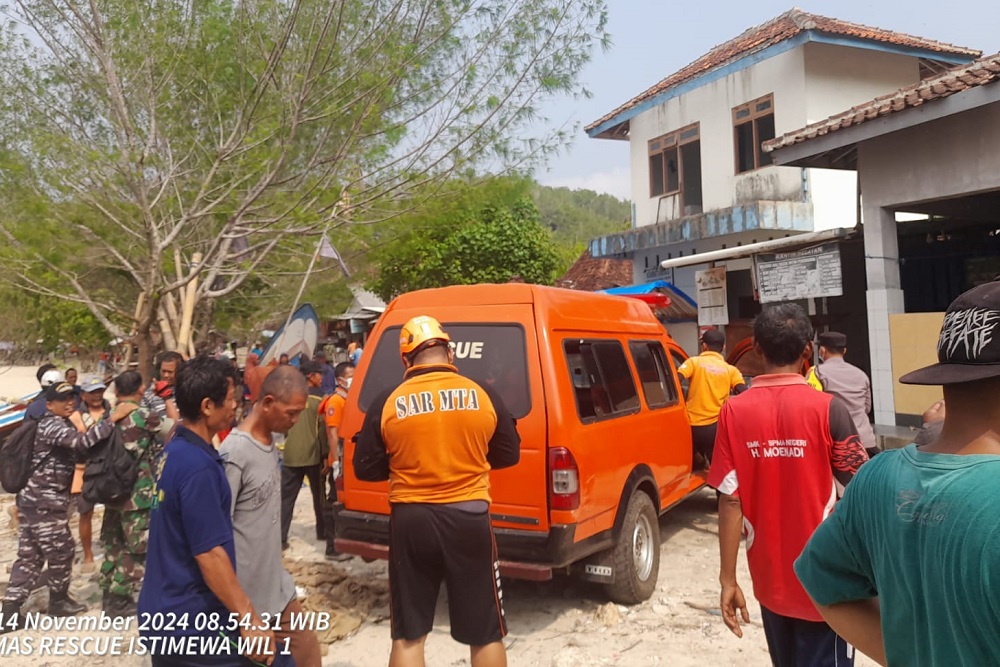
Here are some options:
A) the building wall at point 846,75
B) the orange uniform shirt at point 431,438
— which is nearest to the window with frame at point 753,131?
the building wall at point 846,75

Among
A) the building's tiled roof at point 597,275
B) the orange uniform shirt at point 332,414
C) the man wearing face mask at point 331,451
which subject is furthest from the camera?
the building's tiled roof at point 597,275

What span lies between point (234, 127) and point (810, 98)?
10.4 metres

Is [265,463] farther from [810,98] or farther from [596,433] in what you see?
[810,98]

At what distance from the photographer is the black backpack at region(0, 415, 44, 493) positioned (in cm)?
491

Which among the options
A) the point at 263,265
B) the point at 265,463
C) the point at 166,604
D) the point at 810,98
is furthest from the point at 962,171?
the point at 263,265

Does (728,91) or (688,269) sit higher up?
(728,91)

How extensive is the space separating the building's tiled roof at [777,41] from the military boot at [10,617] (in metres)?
14.1

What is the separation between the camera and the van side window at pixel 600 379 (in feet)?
14.7

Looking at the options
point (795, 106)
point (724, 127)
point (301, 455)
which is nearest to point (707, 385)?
point (301, 455)

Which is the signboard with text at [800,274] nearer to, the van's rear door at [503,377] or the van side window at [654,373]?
the van side window at [654,373]

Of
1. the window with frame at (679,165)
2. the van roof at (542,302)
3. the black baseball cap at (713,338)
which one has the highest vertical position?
the window with frame at (679,165)

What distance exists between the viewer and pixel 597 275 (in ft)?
67.5

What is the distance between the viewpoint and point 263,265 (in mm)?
11469

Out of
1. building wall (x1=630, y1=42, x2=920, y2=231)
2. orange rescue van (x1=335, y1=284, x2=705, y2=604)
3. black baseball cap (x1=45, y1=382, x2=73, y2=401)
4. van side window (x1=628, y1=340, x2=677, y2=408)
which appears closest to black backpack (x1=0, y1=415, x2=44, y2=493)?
black baseball cap (x1=45, y1=382, x2=73, y2=401)
